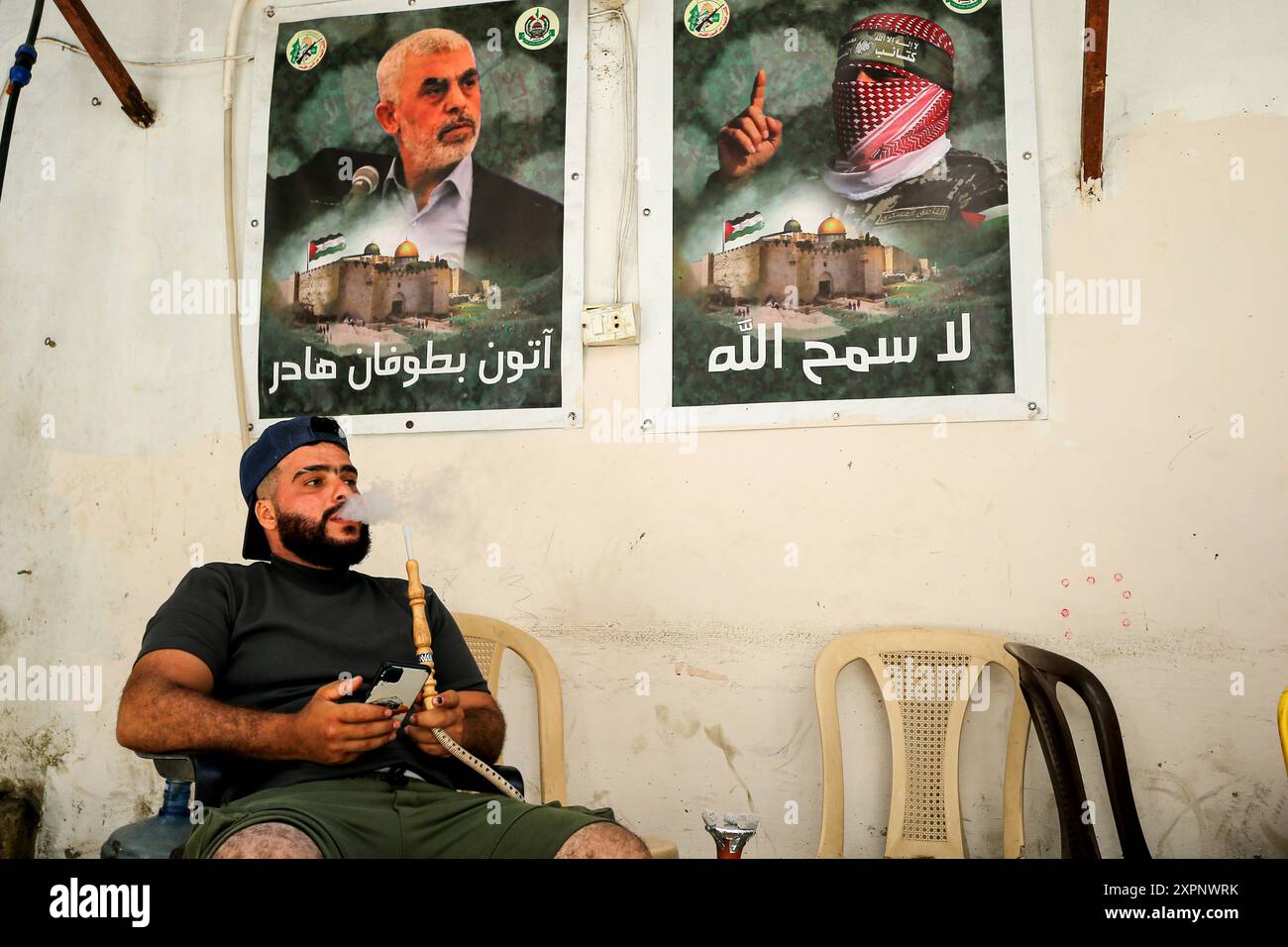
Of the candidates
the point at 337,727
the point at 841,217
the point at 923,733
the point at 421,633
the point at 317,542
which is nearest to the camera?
the point at 337,727

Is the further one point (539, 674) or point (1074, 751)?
point (539, 674)

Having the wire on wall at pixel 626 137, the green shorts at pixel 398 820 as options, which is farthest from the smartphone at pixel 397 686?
the wire on wall at pixel 626 137

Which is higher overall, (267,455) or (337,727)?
(267,455)

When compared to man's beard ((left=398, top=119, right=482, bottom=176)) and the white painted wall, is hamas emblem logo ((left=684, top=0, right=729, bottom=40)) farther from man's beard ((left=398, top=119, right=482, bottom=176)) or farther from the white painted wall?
man's beard ((left=398, top=119, right=482, bottom=176))

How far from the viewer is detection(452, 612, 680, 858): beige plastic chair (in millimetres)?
2650

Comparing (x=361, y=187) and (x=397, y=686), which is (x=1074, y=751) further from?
(x=361, y=187)

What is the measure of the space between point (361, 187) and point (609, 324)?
3.04 feet

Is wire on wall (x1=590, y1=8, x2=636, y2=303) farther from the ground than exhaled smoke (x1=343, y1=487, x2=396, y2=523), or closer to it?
farther from the ground

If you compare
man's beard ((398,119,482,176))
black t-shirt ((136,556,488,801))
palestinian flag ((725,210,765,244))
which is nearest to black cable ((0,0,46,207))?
man's beard ((398,119,482,176))

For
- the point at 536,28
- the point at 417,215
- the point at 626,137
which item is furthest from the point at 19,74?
the point at 626,137

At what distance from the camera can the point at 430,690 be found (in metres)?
1.90

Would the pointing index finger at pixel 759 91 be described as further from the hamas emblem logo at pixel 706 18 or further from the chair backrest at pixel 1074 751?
the chair backrest at pixel 1074 751

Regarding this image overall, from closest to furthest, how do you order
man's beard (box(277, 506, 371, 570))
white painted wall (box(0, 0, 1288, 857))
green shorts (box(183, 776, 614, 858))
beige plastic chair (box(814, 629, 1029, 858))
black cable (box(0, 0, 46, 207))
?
green shorts (box(183, 776, 614, 858)), man's beard (box(277, 506, 371, 570)), beige plastic chair (box(814, 629, 1029, 858)), white painted wall (box(0, 0, 1288, 857)), black cable (box(0, 0, 46, 207))

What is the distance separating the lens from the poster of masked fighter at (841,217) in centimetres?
280
